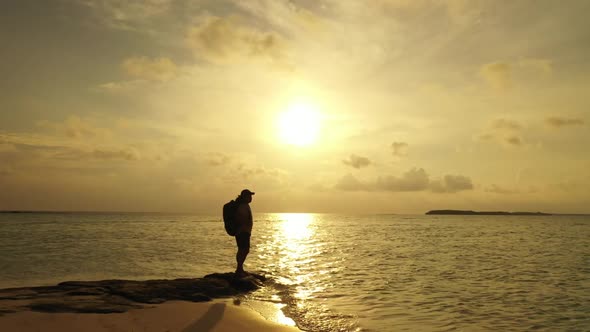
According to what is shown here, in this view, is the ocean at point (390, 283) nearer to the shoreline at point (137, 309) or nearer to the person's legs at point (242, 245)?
the shoreline at point (137, 309)

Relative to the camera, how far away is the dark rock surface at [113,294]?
31.6 feet

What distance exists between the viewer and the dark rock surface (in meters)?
9.64

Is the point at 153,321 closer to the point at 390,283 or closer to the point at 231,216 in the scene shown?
the point at 231,216

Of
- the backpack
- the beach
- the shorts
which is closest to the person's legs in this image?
the shorts

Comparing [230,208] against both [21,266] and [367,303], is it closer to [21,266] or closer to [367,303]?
[367,303]

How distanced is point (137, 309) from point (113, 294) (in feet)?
5.18

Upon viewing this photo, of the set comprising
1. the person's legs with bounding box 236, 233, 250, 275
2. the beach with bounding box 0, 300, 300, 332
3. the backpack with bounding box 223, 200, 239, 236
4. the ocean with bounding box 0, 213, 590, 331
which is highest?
the backpack with bounding box 223, 200, 239, 236

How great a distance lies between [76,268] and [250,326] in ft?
49.3

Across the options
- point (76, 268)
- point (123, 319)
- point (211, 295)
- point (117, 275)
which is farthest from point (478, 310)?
point (76, 268)

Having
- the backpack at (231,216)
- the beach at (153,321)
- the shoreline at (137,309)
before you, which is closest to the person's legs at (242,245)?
the backpack at (231,216)

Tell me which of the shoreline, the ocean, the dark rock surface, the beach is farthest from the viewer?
the ocean

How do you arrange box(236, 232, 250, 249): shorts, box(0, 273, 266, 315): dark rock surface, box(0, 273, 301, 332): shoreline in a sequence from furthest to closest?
box(236, 232, 250, 249): shorts
box(0, 273, 266, 315): dark rock surface
box(0, 273, 301, 332): shoreline

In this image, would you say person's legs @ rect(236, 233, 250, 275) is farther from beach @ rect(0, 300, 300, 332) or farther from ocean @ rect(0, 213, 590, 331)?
beach @ rect(0, 300, 300, 332)

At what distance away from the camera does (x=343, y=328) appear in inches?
A: 377
